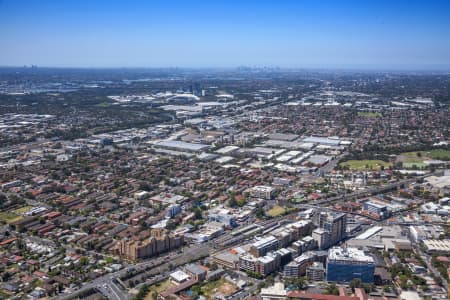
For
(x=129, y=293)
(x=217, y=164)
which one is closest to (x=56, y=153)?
(x=217, y=164)

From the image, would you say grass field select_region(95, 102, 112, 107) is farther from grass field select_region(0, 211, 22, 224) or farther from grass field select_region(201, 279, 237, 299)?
grass field select_region(201, 279, 237, 299)

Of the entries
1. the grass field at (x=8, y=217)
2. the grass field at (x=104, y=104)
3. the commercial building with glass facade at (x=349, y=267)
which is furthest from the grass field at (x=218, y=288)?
the grass field at (x=104, y=104)

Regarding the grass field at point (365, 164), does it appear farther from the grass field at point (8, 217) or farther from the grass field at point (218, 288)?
the grass field at point (8, 217)

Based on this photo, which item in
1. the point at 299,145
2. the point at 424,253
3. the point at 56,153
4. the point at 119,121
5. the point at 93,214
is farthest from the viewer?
the point at 119,121

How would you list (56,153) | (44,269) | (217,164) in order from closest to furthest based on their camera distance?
(44,269)
(217,164)
(56,153)

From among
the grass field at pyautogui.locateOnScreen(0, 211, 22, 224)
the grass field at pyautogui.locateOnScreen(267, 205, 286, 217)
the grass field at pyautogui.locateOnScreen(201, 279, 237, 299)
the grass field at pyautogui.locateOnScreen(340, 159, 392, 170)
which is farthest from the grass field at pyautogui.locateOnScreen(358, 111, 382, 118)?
the grass field at pyautogui.locateOnScreen(0, 211, 22, 224)

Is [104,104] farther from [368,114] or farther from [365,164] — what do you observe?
[365,164]

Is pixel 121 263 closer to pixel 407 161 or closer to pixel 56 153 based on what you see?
pixel 56 153
